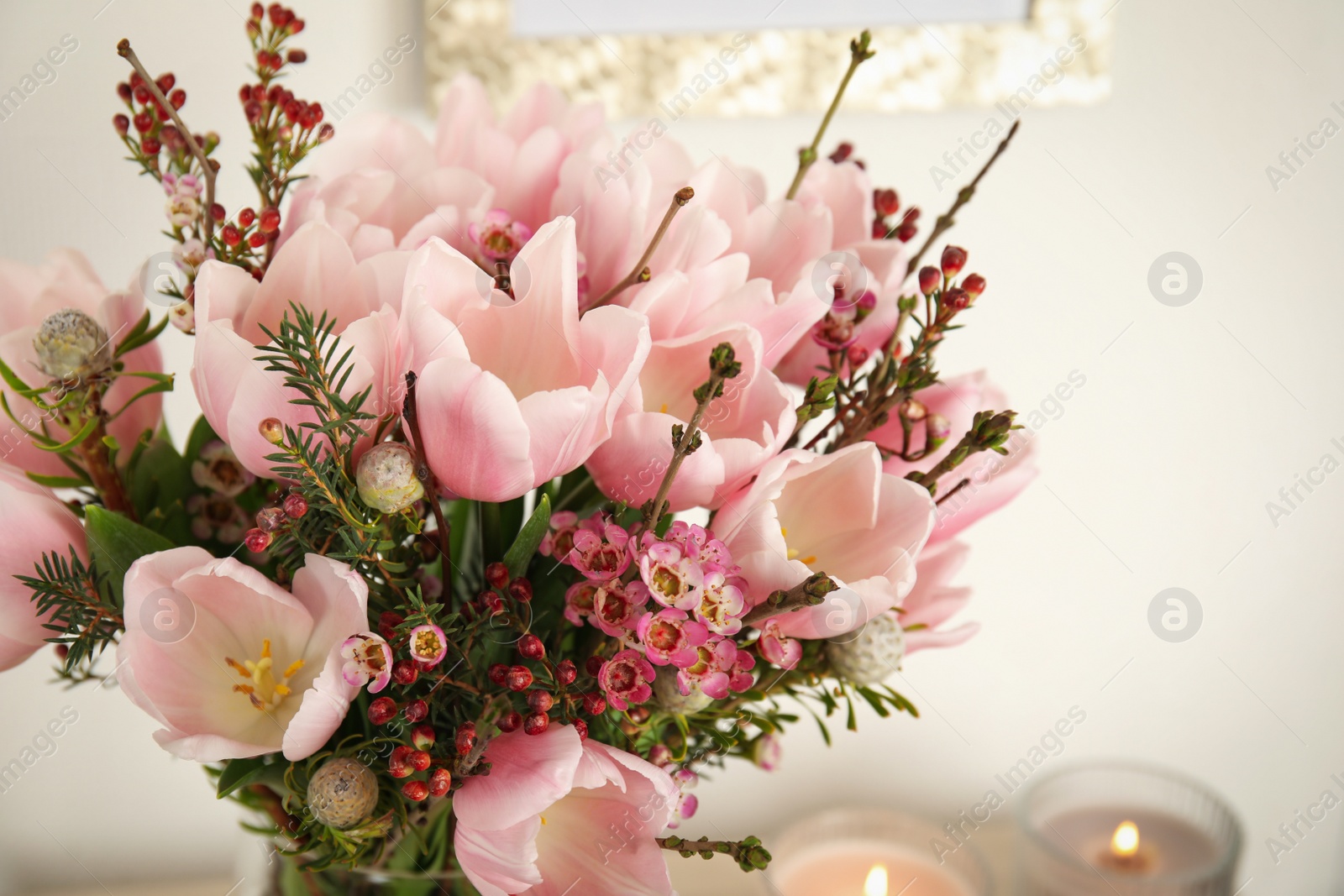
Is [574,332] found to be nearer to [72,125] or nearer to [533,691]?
[533,691]

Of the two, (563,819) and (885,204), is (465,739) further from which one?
(885,204)

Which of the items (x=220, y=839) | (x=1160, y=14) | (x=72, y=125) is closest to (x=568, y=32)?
(x=72, y=125)

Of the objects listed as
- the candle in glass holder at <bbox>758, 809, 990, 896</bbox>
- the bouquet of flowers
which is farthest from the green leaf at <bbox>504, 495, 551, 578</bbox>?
the candle in glass holder at <bbox>758, 809, 990, 896</bbox>

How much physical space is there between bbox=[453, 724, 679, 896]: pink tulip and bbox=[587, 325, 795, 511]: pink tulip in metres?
0.09

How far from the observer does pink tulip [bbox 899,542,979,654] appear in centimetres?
39

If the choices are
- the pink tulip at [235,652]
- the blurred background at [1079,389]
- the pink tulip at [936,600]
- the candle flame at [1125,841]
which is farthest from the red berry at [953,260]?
the candle flame at [1125,841]

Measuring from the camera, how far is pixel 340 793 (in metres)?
0.31

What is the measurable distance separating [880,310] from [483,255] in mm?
157

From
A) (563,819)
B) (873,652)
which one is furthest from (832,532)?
(563,819)

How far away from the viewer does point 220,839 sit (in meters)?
0.84

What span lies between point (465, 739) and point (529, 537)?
0.23 feet

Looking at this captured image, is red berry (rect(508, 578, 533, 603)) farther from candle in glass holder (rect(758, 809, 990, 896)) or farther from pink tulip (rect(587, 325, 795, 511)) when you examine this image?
candle in glass holder (rect(758, 809, 990, 896))

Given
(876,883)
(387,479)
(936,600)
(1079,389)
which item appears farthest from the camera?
(1079,389)

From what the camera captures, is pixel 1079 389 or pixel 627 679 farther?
pixel 1079 389
